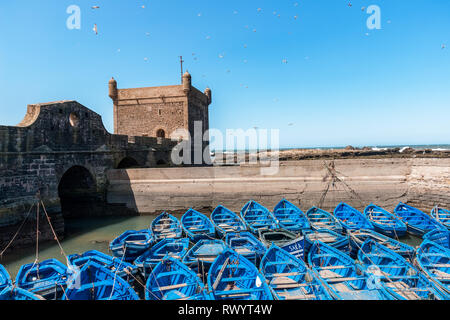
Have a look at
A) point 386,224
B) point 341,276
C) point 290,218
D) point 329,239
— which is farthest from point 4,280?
point 386,224

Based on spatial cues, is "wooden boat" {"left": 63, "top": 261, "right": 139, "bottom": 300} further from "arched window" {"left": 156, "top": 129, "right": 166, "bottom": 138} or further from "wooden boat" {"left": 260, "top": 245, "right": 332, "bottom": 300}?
"arched window" {"left": 156, "top": 129, "right": 166, "bottom": 138}

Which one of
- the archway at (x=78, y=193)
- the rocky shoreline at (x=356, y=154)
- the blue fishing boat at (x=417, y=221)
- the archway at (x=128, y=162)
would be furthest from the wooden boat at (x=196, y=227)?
the rocky shoreline at (x=356, y=154)

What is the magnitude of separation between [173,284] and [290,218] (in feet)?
22.9

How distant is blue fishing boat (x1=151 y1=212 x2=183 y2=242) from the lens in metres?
10.2

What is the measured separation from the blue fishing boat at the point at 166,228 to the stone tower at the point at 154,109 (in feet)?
47.1

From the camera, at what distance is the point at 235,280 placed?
6.48 metres

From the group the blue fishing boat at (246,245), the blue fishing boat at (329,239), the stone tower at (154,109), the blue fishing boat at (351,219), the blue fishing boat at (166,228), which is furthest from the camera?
the stone tower at (154,109)

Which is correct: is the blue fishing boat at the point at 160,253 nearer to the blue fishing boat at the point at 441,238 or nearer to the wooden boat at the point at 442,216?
the blue fishing boat at the point at 441,238

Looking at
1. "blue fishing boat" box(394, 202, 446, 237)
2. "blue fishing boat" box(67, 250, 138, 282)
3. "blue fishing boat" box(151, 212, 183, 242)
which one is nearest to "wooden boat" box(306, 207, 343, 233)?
"blue fishing boat" box(394, 202, 446, 237)

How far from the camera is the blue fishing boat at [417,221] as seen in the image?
10662 mm
